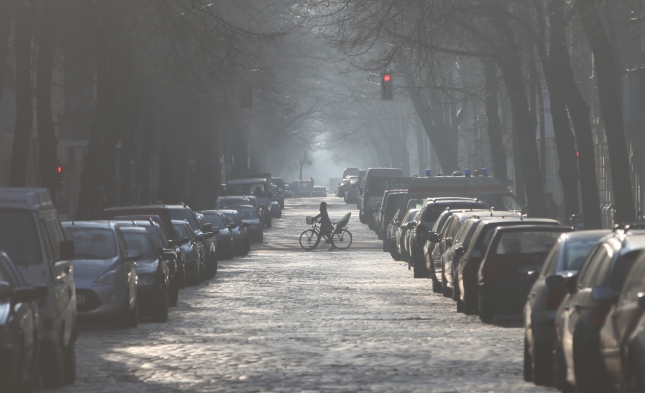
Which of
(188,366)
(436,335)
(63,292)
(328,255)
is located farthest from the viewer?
(328,255)

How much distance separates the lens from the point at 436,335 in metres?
16.3

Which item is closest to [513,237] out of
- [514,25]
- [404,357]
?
[404,357]

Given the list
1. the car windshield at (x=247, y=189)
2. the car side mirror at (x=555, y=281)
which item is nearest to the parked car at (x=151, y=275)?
the car side mirror at (x=555, y=281)

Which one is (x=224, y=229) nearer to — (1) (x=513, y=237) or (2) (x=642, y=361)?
(1) (x=513, y=237)

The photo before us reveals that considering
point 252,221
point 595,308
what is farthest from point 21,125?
point 252,221

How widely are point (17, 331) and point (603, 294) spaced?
13.1ft

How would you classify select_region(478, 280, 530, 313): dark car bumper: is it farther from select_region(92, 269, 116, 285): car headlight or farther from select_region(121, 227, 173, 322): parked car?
select_region(92, 269, 116, 285): car headlight

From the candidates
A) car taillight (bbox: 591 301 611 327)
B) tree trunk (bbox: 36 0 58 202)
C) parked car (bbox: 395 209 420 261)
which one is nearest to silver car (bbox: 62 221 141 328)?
tree trunk (bbox: 36 0 58 202)

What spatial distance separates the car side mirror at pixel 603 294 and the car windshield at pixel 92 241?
991cm

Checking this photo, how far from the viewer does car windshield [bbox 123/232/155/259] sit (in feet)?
69.0

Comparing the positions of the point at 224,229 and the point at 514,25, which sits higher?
the point at 514,25

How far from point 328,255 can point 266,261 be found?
4.36 m

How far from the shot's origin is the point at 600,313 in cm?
962

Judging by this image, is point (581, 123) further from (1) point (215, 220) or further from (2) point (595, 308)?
(2) point (595, 308)
